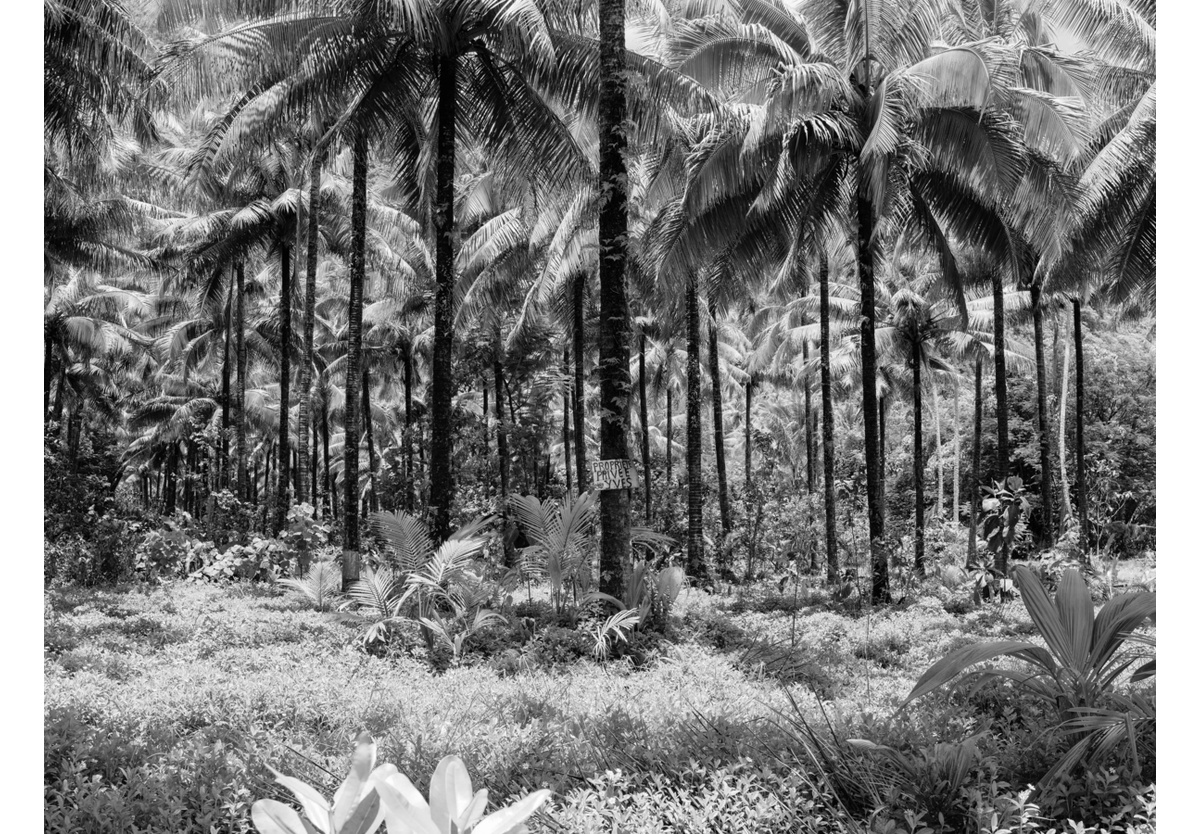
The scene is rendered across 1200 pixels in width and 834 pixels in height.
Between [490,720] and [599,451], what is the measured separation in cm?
769

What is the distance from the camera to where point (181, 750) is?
3.87 meters

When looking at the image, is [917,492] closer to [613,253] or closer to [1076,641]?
[613,253]

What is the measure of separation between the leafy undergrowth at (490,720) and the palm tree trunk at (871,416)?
298cm

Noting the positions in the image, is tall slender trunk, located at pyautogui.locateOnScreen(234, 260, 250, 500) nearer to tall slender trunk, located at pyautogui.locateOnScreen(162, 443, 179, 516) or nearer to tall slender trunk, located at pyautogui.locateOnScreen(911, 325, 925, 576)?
tall slender trunk, located at pyautogui.locateOnScreen(911, 325, 925, 576)

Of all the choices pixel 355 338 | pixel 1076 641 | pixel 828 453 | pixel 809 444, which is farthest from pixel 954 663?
pixel 809 444

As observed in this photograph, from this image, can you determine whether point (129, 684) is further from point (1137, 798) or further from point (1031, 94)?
point (1031, 94)

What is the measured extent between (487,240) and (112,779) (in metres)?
16.0

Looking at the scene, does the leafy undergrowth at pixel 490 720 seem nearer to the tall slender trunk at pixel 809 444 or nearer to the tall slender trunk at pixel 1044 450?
the tall slender trunk at pixel 1044 450

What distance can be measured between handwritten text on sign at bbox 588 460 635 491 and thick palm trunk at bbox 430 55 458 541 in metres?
3.48

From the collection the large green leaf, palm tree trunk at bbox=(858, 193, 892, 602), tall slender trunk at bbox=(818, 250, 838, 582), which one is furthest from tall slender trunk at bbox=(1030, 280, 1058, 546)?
the large green leaf

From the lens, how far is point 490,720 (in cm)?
452

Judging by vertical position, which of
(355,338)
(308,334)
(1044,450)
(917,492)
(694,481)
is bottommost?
(917,492)

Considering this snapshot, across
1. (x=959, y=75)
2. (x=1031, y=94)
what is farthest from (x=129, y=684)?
(x=1031, y=94)

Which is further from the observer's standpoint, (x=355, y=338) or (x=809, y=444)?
(x=809, y=444)
